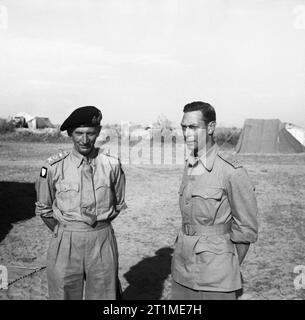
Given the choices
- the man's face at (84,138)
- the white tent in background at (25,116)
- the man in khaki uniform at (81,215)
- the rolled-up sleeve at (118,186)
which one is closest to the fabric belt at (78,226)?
the man in khaki uniform at (81,215)

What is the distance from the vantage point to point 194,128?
8.48 feet

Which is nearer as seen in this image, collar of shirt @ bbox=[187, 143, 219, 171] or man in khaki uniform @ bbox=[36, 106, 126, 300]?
collar of shirt @ bbox=[187, 143, 219, 171]

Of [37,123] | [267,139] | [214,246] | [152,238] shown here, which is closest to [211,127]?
[214,246]

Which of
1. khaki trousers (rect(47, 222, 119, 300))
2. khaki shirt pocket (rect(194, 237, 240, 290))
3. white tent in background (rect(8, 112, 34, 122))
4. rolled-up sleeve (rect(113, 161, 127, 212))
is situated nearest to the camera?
khaki shirt pocket (rect(194, 237, 240, 290))

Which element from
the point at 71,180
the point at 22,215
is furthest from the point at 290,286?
the point at 22,215

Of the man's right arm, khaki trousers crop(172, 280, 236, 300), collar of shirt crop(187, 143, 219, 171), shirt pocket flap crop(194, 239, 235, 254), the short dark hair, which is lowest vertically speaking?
khaki trousers crop(172, 280, 236, 300)

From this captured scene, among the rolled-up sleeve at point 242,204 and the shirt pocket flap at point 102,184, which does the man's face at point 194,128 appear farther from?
the shirt pocket flap at point 102,184

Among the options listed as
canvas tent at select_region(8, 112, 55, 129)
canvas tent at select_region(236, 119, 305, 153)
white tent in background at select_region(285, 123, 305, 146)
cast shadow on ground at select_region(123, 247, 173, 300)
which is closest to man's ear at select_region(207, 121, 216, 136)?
cast shadow on ground at select_region(123, 247, 173, 300)

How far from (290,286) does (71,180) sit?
3.38 metres

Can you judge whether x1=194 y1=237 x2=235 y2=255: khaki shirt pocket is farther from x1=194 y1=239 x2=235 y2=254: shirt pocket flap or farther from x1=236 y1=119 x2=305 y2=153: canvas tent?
x1=236 y1=119 x2=305 y2=153: canvas tent

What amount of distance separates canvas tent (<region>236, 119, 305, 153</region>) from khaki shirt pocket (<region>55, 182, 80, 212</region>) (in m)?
21.8

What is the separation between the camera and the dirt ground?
4.79 metres

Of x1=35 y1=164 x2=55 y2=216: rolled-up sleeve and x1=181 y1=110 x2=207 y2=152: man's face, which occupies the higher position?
x1=181 y1=110 x2=207 y2=152: man's face

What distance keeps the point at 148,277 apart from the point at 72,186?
2.67 meters
